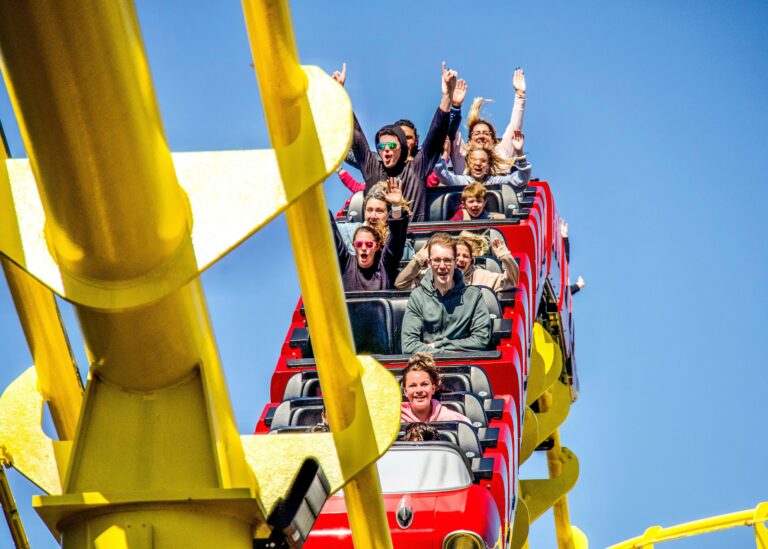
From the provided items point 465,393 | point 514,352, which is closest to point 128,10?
point 465,393

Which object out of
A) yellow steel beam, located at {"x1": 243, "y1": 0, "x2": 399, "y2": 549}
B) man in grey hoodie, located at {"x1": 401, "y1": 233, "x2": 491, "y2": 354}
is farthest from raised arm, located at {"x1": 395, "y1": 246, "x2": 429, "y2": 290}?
yellow steel beam, located at {"x1": 243, "y1": 0, "x2": 399, "y2": 549}

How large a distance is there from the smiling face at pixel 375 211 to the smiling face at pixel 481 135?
267cm

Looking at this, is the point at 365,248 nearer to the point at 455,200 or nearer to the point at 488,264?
the point at 488,264

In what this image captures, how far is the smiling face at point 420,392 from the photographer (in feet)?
24.5

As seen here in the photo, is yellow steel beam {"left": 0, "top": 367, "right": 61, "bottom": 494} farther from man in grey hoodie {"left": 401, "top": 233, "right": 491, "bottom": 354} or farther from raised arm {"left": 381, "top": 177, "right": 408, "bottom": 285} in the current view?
raised arm {"left": 381, "top": 177, "right": 408, "bottom": 285}

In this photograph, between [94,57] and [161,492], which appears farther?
[161,492]

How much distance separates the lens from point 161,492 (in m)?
2.87

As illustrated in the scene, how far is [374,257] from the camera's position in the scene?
30.0 feet

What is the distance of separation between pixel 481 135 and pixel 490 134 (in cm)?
9

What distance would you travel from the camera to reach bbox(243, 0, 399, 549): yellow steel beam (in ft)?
9.39

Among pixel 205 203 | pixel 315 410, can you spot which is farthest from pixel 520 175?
pixel 205 203

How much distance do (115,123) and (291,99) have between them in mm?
484

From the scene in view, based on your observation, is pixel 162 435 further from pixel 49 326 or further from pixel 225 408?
pixel 49 326

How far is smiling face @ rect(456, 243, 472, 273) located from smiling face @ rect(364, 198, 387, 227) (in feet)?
1.60
